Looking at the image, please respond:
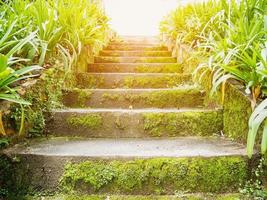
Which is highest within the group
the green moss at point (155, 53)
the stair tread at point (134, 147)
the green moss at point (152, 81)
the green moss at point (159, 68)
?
the green moss at point (155, 53)

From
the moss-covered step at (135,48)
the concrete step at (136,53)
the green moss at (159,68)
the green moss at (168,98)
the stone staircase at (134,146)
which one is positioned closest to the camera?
the stone staircase at (134,146)

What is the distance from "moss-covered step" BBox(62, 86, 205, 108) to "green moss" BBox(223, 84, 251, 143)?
17.3 inches

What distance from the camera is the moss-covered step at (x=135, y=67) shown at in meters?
3.68

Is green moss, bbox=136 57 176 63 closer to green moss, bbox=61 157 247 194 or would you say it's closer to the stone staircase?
the stone staircase

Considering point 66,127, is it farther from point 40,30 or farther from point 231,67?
point 231,67

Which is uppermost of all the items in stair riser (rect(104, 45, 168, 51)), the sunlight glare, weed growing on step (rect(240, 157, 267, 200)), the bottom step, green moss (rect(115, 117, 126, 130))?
the sunlight glare

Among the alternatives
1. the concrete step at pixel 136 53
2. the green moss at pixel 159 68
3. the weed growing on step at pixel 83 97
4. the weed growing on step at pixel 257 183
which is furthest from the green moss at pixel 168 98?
the concrete step at pixel 136 53

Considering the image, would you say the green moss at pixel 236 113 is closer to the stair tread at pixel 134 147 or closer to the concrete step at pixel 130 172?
the stair tread at pixel 134 147

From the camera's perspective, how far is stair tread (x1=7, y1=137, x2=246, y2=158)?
1926mm

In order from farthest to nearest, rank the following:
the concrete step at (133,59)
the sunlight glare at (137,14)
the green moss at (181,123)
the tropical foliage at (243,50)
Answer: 1. the sunlight glare at (137,14)
2. the concrete step at (133,59)
3. the green moss at (181,123)
4. the tropical foliage at (243,50)

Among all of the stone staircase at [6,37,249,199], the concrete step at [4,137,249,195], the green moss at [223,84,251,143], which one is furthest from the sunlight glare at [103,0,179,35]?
the concrete step at [4,137,249,195]

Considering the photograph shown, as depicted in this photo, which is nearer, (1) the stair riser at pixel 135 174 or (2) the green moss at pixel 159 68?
(1) the stair riser at pixel 135 174

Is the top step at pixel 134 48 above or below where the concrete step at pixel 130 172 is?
above

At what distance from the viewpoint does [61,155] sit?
74.9 inches
